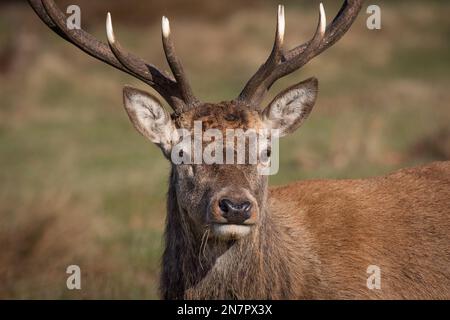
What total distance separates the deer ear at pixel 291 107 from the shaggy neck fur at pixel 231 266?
678 mm

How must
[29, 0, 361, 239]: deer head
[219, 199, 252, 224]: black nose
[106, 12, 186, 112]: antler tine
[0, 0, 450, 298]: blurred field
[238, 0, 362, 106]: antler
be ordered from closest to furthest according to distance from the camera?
[219, 199, 252, 224]: black nose, [29, 0, 361, 239]: deer head, [238, 0, 362, 106]: antler, [106, 12, 186, 112]: antler tine, [0, 0, 450, 298]: blurred field

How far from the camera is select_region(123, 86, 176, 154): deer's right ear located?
5594 millimetres

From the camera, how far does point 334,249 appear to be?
18.2 feet

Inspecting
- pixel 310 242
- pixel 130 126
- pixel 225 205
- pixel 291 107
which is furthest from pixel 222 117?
pixel 130 126

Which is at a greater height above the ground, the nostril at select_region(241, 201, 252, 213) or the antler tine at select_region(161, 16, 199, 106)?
the antler tine at select_region(161, 16, 199, 106)

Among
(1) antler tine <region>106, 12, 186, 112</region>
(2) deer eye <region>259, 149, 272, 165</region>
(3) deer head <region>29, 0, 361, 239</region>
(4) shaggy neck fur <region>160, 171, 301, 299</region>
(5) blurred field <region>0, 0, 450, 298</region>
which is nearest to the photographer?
(3) deer head <region>29, 0, 361, 239</region>

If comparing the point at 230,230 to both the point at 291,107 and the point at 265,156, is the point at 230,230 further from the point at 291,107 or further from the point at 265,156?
the point at 291,107

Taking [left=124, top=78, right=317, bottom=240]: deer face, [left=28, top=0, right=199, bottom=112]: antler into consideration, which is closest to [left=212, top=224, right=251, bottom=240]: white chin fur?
[left=124, top=78, right=317, bottom=240]: deer face

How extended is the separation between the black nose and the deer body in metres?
0.46

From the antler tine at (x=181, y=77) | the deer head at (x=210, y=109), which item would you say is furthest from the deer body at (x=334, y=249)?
the antler tine at (x=181, y=77)

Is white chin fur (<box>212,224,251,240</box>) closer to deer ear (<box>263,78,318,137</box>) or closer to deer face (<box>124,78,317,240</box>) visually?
deer face (<box>124,78,317,240</box>)

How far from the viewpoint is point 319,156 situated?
44.0ft

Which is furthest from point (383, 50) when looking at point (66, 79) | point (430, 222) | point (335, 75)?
point (430, 222)

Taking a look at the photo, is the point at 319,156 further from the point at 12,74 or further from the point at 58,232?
the point at 12,74
